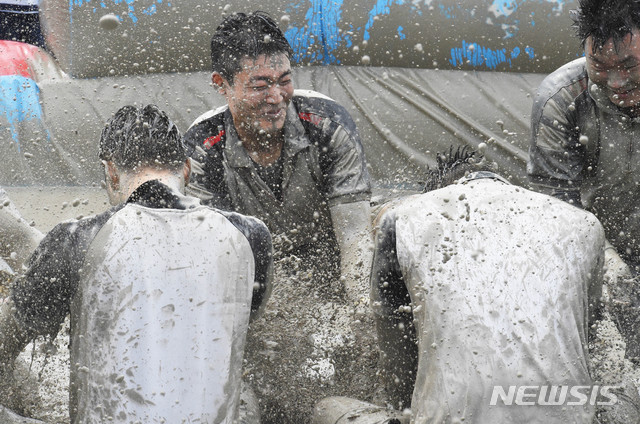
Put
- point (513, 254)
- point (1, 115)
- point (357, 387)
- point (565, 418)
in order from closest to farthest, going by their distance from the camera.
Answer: point (565, 418)
point (513, 254)
point (357, 387)
point (1, 115)

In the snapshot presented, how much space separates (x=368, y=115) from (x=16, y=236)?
2.18 metres

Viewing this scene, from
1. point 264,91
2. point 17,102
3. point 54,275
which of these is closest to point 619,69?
point 264,91

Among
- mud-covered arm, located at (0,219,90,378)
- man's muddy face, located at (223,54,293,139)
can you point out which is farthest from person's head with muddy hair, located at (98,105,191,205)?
man's muddy face, located at (223,54,293,139)

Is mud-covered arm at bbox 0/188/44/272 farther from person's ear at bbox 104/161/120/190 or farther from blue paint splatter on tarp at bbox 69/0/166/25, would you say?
blue paint splatter on tarp at bbox 69/0/166/25

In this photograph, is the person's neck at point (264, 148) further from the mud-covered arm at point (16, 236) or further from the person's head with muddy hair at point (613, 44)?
the person's head with muddy hair at point (613, 44)

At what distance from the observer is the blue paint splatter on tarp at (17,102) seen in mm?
4406

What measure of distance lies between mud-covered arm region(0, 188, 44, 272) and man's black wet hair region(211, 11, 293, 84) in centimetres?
98

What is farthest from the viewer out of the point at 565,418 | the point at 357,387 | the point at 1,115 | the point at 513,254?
the point at 1,115

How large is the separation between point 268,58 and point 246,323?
57.3 inches

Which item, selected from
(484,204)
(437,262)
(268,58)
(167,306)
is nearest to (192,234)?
(167,306)

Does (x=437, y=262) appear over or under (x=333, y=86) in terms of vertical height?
over

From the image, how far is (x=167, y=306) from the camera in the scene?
182cm

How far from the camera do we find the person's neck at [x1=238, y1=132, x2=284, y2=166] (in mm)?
3252

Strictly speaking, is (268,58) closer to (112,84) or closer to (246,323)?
(246,323)
